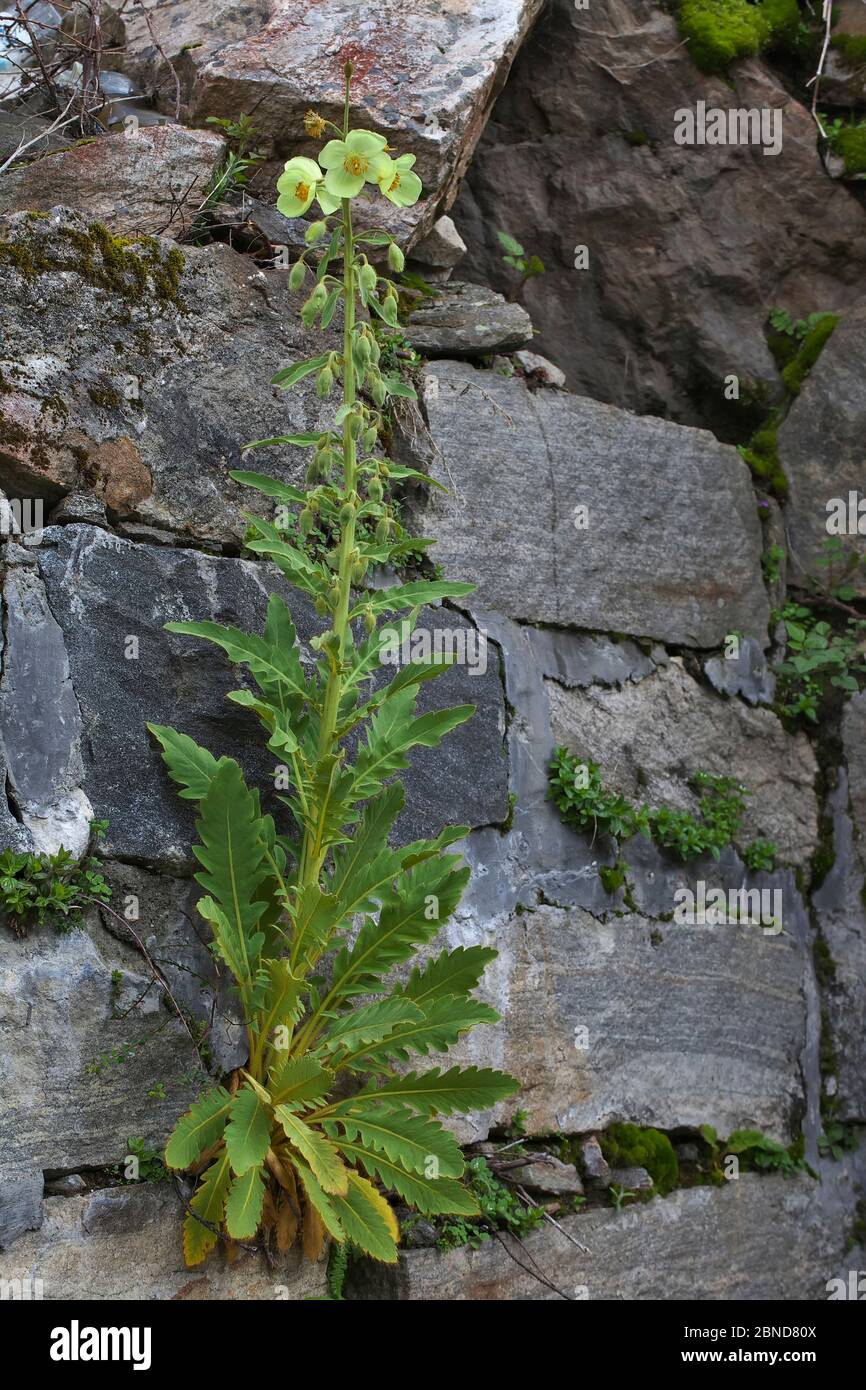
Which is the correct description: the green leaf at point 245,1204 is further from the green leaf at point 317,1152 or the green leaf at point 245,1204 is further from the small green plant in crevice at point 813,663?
the small green plant in crevice at point 813,663

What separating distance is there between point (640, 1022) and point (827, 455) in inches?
105

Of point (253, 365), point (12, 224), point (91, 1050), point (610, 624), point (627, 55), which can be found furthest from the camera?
point (627, 55)

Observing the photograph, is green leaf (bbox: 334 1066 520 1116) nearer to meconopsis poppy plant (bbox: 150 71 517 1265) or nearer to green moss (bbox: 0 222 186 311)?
meconopsis poppy plant (bbox: 150 71 517 1265)

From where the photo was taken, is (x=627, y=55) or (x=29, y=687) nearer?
(x=29, y=687)

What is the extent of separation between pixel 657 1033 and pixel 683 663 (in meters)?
1.50

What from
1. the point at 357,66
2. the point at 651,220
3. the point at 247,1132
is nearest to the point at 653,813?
the point at 247,1132

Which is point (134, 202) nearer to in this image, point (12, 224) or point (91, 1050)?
point (12, 224)

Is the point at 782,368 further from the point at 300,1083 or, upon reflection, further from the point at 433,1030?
the point at 300,1083

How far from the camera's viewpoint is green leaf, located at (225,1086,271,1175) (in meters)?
3.35

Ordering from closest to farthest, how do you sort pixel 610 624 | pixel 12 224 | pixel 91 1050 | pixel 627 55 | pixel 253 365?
pixel 91 1050
pixel 12 224
pixel 253 365
pixel 610 624
pixel 627 55

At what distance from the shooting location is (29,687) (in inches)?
153

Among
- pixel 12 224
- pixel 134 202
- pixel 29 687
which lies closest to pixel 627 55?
pixel 134 202

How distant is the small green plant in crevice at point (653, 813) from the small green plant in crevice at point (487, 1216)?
115cm

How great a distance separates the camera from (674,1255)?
4.50 meters
